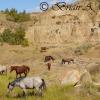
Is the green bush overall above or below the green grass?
above

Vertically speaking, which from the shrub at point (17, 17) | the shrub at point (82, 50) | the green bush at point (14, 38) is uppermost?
the shrub at point (17, 17)

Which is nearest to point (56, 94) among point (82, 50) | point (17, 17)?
point (82, 50)

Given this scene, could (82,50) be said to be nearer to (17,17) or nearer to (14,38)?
(14,38)

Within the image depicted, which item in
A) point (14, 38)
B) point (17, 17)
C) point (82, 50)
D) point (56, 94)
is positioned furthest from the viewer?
point (17, 17)

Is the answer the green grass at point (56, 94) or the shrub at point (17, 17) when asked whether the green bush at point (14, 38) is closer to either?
the shrub at point (17, 17)

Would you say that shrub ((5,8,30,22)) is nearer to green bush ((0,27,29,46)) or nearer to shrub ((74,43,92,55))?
green bush ((0,27,29,46))

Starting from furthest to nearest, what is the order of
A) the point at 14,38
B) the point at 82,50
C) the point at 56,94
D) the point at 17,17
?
the point at 17,17, the point at 14,38, the point at 82,50, the point at 56,94

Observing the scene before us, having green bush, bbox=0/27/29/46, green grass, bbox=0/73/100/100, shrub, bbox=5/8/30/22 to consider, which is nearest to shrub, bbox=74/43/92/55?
green bush, bbox=0/27/29/46

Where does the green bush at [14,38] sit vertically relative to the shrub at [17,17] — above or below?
below

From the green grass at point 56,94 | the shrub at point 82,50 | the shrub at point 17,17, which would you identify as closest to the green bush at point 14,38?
the shrub at point 82,50

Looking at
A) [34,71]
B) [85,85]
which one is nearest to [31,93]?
[85,85]

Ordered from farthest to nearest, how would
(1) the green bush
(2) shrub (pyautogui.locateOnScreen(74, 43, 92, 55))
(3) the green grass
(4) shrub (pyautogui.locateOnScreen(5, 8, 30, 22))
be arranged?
1. (4) shrub (pyautogui.locateOnScreen(5, 8, 30, 22))
2. (1) the green bush
3. (2) shrub (pyautogui.locateOnScreen(74, 43, 92, 55))
4. (3) the green grass

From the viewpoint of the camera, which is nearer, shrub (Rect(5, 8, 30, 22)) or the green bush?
the green bush

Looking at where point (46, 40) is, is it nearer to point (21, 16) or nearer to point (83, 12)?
point (83, 12)
